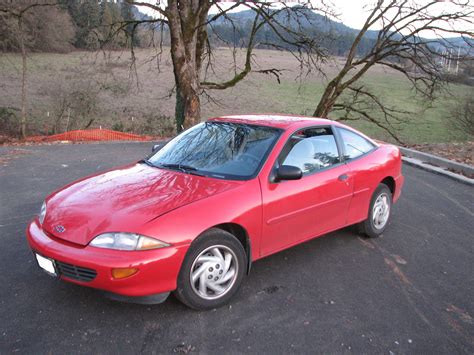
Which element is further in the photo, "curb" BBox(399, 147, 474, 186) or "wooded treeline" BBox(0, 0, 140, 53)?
"wooded treeline" BBox(0, 0, 140, 53)

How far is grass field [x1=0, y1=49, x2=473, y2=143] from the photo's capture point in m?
23.7

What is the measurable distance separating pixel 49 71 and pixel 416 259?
44795 millimetres

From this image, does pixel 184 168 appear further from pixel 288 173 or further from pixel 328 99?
pixel 328 99

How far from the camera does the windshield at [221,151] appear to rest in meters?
3.87

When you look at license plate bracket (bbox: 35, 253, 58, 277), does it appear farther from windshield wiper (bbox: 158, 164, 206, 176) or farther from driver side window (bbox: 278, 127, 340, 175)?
driver side window (bbox: 278, 127, 340, 175)

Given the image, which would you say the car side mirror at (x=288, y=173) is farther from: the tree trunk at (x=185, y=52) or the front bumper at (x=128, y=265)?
the tree trunk at (x=185, y=52)

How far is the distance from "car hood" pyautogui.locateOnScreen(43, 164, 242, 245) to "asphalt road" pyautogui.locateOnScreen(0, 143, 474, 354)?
2.14 ft

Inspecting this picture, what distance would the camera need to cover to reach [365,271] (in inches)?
166

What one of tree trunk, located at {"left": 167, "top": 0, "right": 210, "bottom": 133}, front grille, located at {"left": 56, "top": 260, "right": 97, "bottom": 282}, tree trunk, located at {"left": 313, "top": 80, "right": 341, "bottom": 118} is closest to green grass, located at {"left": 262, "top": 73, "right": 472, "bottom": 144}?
tree trunk, located at {"left": 313, "top": 80, "right": 341, "bottom": 118}

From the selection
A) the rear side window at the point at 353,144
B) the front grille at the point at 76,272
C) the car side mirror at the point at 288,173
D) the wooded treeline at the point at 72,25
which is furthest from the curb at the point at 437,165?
the wooded treeline at the point at 72,25

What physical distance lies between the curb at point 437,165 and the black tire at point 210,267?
21.6 feet

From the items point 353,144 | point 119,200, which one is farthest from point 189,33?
point 119,200

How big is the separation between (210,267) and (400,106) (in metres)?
44.3

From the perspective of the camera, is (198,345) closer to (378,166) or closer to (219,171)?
(219,171)
